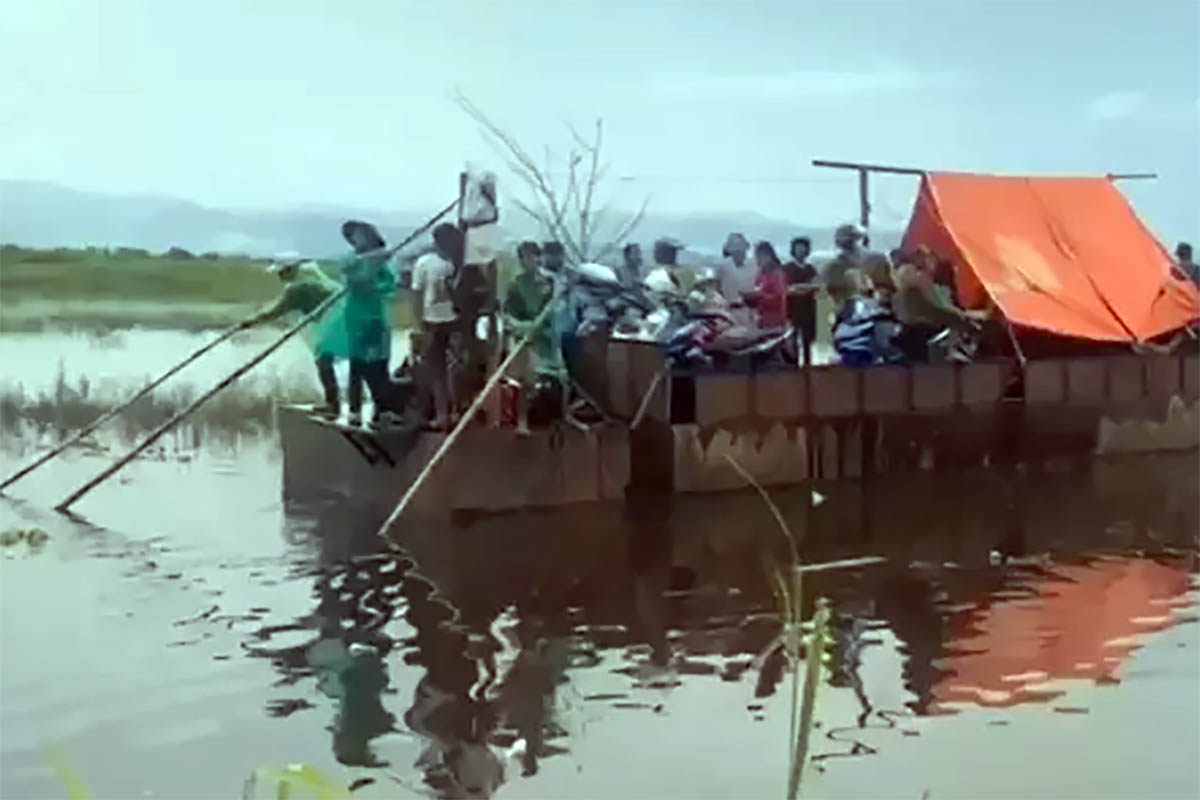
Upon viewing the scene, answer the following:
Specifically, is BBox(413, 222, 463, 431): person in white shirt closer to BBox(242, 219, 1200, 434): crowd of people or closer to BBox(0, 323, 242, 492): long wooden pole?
BBox(242, 219, 1200, 434): crowd of people

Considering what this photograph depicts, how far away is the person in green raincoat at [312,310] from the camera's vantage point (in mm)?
1317

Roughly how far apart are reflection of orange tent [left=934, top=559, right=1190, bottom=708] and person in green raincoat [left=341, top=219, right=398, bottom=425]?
544 millimetres

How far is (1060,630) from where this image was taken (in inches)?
56.4

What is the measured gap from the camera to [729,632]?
137 cm

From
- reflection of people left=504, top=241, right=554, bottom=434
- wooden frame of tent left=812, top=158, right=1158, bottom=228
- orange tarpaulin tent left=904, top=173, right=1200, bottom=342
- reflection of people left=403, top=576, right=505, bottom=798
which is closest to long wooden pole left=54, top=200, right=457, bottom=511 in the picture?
reflection of people left=504, top=241, right=554, bottom=434

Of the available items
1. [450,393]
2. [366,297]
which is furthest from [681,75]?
[450,393]

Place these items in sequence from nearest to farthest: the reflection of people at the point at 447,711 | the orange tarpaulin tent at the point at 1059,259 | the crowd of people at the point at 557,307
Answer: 1. the reflection of people at the point at 447,711
2. the crowd of people at the point at 557,307
3. the orange tarpaulin tent at the point at 1059,259

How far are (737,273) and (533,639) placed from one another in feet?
1.21

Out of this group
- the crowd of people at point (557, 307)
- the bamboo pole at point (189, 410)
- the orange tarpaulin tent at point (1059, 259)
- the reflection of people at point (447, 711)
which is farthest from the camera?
the orange tarpaulin tent at point (1059, 259)

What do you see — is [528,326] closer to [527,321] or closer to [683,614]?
[527,321]

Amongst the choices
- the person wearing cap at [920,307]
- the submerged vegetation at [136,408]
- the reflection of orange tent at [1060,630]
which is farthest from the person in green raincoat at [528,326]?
the reflection of orange tent at [1060,630]

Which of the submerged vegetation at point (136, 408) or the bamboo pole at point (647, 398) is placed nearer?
the submerged vegetation at point (136, 408)

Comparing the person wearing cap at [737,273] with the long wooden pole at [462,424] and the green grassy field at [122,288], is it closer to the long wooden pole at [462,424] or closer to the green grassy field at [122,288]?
the long wooden pole at [462,424]

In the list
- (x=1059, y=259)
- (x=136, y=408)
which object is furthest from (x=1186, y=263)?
(x=136, y=408)
